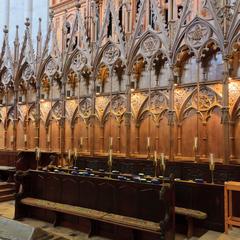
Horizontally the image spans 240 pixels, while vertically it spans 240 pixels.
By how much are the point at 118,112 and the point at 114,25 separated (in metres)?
2.81

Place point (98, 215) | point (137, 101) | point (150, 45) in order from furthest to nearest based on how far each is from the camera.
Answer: point (137, 101) → point (150, 45) → point (98, 215)

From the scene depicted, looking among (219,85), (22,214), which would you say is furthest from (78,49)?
(22,214)

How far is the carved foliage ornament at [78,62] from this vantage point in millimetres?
10336

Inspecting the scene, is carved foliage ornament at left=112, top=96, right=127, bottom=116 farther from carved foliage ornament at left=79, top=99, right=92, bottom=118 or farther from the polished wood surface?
the polished wood surface

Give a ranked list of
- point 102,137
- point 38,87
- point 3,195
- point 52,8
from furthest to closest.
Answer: point 52,8
point 38,87
point 102,137
point 3,195

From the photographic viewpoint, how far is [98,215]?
17.2ft

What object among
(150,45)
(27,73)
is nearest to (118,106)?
(150,45)

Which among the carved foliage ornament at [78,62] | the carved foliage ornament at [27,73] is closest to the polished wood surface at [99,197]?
the carved foliage ornament at [78,62]

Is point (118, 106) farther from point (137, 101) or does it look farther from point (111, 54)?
point (111, 54)

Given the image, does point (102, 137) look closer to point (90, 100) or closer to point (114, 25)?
point (90, 100)

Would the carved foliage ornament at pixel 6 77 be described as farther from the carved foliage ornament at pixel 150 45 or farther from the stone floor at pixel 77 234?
the stone floor at pixel 77 234

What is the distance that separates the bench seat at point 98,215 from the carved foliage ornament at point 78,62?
5.30 m

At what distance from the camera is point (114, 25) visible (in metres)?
9.80

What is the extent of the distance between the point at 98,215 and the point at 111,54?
579cm
